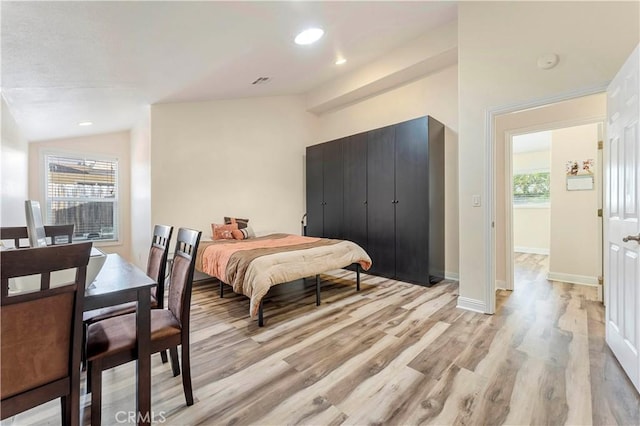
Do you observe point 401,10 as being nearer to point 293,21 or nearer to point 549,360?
point 293,21

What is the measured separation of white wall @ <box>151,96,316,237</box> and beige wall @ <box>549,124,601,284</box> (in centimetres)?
397

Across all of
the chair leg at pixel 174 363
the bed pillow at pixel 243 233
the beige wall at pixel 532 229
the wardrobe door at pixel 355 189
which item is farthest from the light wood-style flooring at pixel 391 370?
the beige wall at pixel 532 229

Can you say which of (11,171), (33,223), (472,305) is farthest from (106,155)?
(472,305)

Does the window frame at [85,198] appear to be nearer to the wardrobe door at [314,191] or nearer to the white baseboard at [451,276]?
the wardrobe door at [314,191]

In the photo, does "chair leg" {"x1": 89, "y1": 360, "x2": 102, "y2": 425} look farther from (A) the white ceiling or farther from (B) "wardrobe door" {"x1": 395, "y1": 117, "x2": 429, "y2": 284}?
(B) "wardrobe door" {"x1": 395, "y1": 117, "x2": 429, "y2": 284}

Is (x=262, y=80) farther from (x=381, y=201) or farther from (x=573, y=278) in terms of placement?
(x=573, y=278)

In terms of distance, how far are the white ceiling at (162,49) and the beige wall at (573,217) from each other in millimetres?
2462

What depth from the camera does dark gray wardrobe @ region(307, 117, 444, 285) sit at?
364 cm

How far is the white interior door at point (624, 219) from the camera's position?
5.41 ft

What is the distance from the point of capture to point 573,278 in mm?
3830

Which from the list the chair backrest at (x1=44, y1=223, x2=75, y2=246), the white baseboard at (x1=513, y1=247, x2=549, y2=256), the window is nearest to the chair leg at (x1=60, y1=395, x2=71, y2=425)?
the chair backrest at (x1=44, y1=223, x2=75, y2=246)

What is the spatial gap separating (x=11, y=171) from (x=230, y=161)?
244 cm

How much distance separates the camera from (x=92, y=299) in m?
1.17

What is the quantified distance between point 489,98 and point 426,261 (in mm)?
A: 1966
